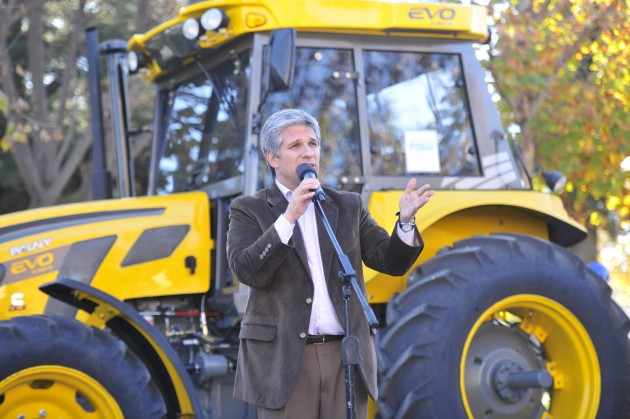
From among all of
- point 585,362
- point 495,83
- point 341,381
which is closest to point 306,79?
point 585,362

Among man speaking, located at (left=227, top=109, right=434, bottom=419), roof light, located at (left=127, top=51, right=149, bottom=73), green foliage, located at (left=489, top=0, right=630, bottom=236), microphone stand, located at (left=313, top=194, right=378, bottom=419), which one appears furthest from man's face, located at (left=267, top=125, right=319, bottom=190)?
green foliage, located at (left=489, top=0, right=630, bottom=236)

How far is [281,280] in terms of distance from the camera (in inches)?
150

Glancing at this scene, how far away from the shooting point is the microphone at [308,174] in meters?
3.57

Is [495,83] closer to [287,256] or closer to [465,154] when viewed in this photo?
[465,154]

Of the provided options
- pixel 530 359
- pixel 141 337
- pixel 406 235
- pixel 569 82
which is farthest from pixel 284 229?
pixel 569 82

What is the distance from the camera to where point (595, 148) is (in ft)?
37.6

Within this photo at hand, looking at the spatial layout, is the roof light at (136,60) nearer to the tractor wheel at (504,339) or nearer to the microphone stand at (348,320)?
the tractor wheel at (504,339)

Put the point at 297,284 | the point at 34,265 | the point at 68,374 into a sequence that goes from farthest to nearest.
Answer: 1. the point at 34,265
2. the point at 68,374
3. the point at 297,284

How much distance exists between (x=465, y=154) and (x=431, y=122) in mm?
306

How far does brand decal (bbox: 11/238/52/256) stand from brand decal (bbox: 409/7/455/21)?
99.9 inches

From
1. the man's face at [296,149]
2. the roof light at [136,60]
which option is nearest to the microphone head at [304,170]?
the man's face at [296,149]

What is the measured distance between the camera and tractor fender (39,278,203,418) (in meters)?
5.42

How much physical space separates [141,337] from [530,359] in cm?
222

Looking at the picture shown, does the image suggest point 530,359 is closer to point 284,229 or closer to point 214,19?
point 214,19
